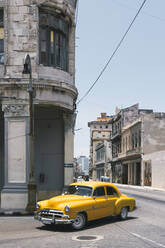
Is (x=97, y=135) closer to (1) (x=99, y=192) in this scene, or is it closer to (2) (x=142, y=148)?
(2) (x=142, y=148)

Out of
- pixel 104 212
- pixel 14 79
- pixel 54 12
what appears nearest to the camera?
pixel 104 212

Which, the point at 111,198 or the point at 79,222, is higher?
the point at 111,198

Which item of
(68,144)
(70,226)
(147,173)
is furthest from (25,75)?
(147,173)

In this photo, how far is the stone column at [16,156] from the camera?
1672cm

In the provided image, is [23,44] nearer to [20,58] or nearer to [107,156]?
[20,58]

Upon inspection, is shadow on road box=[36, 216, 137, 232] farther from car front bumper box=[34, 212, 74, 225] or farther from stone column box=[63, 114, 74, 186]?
stone column box=[63, 114, 74, 186]


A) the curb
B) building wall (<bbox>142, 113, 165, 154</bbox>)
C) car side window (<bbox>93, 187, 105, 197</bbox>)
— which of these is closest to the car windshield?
car side window (<bbox>93, 187, 105, 197</bbox>)

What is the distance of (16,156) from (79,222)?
281 inches

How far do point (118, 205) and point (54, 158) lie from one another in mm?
9966

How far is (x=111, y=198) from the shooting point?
41.9 feet

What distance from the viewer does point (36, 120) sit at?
2252cm

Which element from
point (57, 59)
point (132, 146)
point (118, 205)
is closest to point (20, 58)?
point (57, 59)

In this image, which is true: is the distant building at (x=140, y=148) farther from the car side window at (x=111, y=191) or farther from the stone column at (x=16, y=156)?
the car side window at (x=111, y=191)

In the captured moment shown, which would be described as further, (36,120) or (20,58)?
(36,120)
